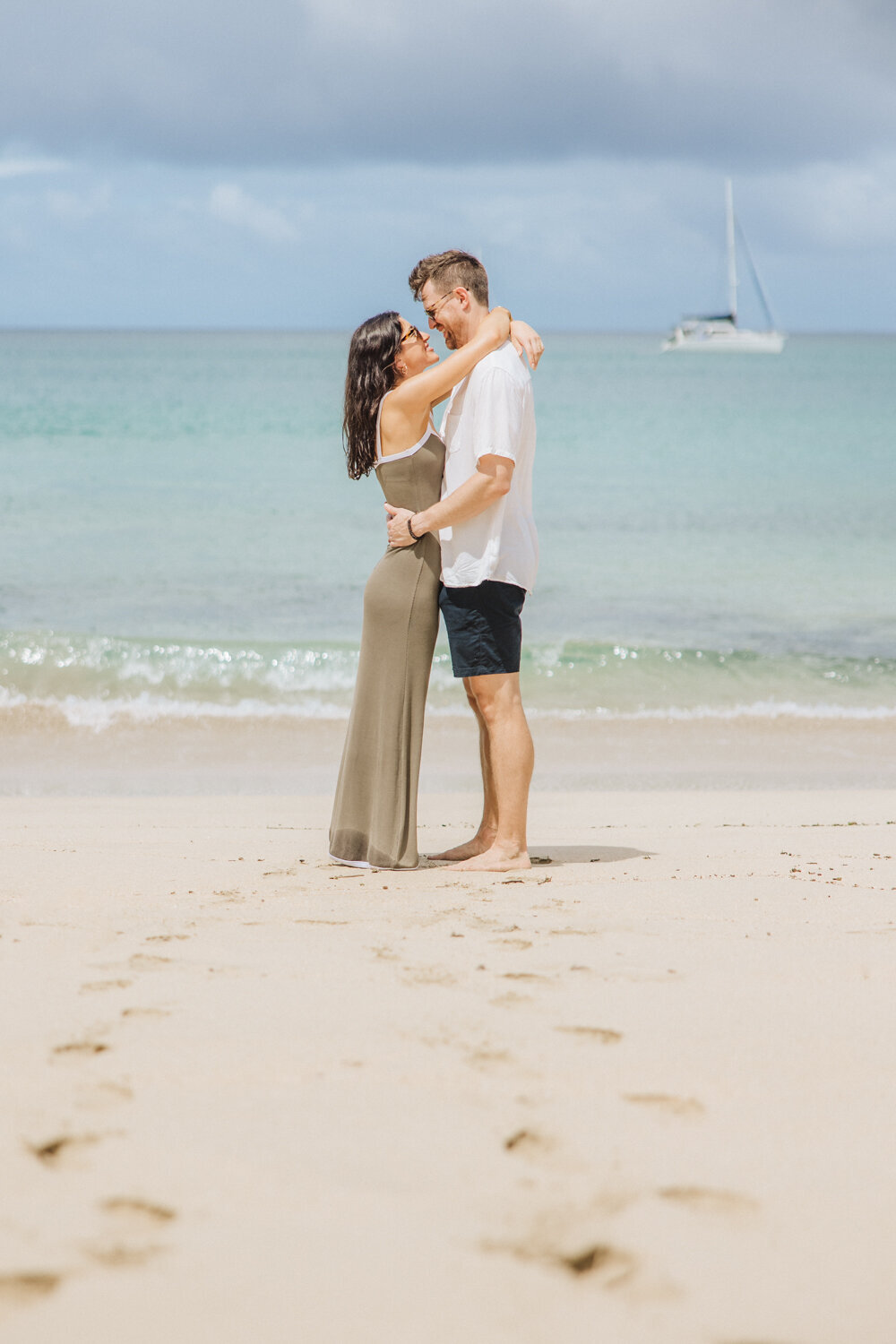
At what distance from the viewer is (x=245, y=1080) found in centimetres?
218

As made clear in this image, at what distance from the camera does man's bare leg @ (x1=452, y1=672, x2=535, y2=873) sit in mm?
4031

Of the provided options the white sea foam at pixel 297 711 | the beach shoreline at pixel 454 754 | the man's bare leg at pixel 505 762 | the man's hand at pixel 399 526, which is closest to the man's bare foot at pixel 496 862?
the man's bare leg at pixel 505 762

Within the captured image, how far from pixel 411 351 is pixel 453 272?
30 centimetres

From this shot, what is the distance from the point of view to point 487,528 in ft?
12.7

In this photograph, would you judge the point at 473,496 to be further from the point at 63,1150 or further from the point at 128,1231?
the point at 128,1231

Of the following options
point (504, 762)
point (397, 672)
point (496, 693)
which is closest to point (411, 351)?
point (397, 672)

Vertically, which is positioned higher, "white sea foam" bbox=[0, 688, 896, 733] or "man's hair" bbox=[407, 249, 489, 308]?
"man's hair" bbox=[407, 249, 489, 308]

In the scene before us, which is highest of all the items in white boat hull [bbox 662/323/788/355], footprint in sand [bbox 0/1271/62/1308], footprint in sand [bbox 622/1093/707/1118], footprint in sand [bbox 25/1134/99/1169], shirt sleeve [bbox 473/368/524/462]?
white boat hull [bbox 662/323/788/355]

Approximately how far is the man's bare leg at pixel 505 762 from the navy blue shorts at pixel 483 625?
0.06 metres

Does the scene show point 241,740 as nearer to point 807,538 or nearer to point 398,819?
point 398,819

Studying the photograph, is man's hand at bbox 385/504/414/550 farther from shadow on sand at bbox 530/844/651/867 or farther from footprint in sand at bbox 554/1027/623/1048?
footprint in sand at bbox 554/1027/623/1048

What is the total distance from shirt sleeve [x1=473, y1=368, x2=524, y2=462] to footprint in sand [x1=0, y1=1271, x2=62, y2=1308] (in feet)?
8.86

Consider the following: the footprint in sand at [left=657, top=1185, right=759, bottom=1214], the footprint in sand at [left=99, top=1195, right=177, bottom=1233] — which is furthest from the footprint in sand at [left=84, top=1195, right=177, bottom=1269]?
the footprint in sand at [left=657, top=1185, right=759, bottom=1214]

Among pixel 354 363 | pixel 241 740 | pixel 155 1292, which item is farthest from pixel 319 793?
pixel 155 1292
